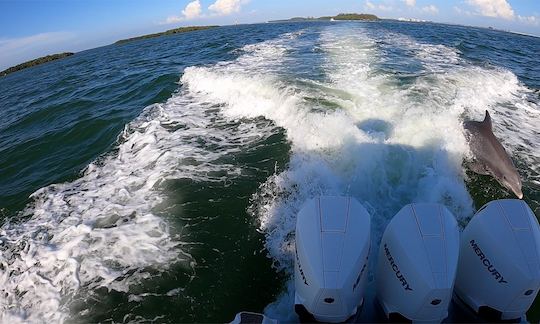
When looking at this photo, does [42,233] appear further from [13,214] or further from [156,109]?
[156,109]

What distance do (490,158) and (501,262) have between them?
4313 mm

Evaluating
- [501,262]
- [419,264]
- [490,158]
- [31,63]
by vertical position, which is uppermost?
[31,63]

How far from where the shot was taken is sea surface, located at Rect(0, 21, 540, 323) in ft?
15.2

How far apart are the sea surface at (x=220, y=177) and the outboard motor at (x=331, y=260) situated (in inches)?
46.1

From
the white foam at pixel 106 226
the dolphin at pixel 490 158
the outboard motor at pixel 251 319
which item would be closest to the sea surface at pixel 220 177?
the white foam at pixel 106 226

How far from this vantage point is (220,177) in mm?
7113

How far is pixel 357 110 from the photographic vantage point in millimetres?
9094

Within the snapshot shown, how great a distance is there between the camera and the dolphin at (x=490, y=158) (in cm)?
625

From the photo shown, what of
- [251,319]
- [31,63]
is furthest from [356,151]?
[31,63]

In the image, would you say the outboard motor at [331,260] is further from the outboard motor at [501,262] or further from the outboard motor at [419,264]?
the outboard motor at [501,262]

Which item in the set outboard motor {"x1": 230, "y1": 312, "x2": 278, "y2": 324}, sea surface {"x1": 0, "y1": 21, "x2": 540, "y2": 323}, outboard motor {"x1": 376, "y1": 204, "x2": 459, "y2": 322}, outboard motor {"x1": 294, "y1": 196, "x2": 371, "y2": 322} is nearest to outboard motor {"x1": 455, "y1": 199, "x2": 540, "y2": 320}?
outboard motor {"x1": 376, "y1": 204, "x2": 459, "y2": 322}

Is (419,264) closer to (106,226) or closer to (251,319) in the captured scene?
(251,319)

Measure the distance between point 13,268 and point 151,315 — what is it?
2561mm

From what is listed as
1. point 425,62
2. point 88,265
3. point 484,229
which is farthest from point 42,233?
point 425,62
